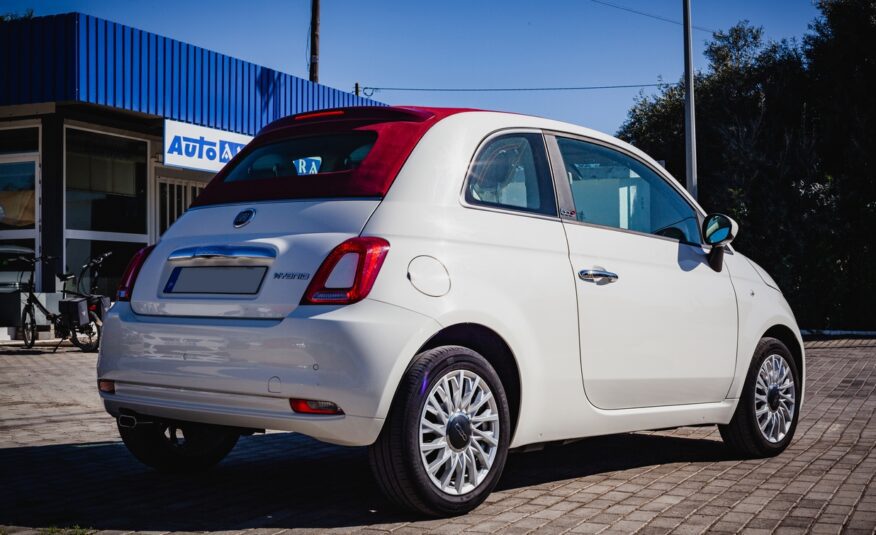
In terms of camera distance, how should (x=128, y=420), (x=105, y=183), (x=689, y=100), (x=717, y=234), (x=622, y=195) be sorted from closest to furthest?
1. (x=128, y=420)
2. (x=622, y=195)
3. (x=717, y=234)
4. (x=105, y=183)
5. (x=689, y=100)

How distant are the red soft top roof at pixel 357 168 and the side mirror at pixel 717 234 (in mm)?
1785

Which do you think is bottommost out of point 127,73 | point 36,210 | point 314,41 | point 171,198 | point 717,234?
point 717,234

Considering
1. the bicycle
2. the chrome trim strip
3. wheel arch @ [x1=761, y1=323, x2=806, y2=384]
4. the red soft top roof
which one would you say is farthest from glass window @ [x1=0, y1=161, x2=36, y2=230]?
wheel arch @ [x1=761, y1=323, x2=806, y2=384]

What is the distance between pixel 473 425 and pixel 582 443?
258 centimetres

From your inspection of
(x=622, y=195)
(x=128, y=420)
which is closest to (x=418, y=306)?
(x=128, y=420)

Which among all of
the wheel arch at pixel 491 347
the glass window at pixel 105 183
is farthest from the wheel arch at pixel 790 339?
the glass window at pixel 105 183

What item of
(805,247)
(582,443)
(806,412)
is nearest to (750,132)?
(805,247)

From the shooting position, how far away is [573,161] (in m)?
5.21

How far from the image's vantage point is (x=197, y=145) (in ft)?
57.1

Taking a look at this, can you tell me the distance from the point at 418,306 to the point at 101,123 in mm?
14951

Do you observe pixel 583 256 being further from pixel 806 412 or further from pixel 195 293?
pixel 806 412

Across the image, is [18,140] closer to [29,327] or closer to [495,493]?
[29,327]

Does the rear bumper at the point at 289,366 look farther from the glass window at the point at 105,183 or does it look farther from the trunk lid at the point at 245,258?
the glass window at the point at 105,183

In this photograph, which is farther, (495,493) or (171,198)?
(171,198)
